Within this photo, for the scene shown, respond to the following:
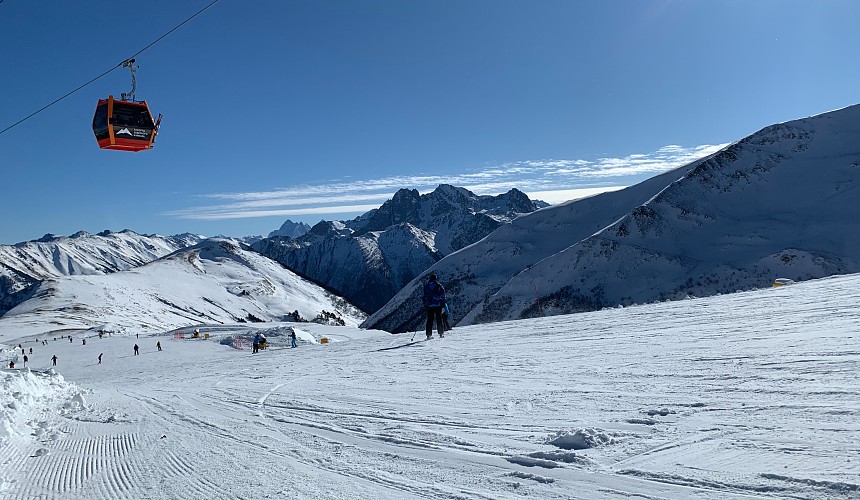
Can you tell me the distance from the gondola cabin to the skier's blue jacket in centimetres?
1265

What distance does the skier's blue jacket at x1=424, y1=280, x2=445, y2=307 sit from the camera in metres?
17.6

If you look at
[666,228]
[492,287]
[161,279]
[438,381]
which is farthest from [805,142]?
[161,279]

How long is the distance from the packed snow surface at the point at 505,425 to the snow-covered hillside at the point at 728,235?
164 ft

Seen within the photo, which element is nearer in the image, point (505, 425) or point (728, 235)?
point (505, 425)

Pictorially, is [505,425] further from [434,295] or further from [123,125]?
[123,125]

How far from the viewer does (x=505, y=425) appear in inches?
243

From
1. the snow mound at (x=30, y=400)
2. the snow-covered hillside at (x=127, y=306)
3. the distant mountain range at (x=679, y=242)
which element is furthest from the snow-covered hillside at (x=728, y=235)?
the snow-covered hillside at (x=127, y=306)

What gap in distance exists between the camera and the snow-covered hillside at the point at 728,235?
222ft

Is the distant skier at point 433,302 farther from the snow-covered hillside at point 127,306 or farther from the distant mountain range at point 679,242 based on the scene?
the snow-covered hillside at point 127,306

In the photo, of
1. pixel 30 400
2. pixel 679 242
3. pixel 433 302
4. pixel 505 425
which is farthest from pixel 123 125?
pixel 679 242

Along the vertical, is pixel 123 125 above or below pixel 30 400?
above

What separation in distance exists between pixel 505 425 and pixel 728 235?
86299mm

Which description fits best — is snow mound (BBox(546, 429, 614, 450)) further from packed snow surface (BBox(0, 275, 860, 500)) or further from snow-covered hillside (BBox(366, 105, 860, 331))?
snow-covered hillside (BBox(366, 105, 860, 331))

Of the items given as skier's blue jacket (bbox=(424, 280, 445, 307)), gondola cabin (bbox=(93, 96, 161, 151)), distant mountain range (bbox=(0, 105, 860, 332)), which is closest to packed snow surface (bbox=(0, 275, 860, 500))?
skier's blue jacket (bbox=(424, 280, 445, 307))
